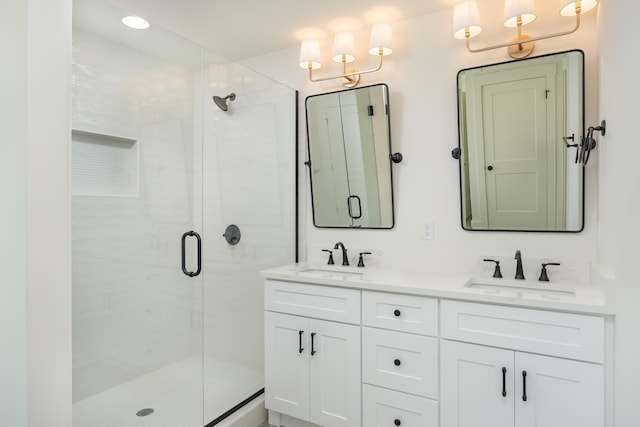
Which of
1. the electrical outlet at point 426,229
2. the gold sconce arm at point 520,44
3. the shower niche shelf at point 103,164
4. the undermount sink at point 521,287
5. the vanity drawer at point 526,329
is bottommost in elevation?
the vanity drawer at point 526,329

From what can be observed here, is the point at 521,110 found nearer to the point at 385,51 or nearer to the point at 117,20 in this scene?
the point at 385,51

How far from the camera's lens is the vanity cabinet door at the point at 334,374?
1.87 metres

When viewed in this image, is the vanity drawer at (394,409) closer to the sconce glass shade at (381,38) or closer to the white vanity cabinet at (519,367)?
the white vanity cabinet at (519,367)

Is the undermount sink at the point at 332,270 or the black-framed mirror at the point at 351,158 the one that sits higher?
the black-framed mirror at the point at 351,158

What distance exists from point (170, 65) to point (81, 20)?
2.00 ft

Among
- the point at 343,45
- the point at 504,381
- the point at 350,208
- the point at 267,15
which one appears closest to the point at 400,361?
the point at 504,381

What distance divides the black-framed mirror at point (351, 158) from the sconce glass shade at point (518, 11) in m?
0.70

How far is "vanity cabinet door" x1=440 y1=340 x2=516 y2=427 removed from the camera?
5.03 ft

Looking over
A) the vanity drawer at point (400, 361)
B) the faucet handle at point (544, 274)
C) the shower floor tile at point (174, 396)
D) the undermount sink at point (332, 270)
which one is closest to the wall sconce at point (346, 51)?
the undermount sink at point (332, 270)

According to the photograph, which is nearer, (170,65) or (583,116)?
(583,116)

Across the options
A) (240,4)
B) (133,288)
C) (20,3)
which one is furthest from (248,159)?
(20,3)

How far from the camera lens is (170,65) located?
236cm

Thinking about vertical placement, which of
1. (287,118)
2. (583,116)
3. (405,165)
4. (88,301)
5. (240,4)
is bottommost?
(88,301)

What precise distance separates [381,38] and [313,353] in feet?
5.78
